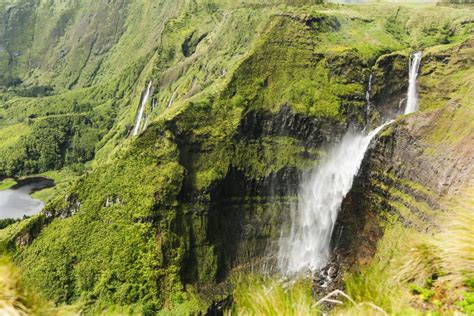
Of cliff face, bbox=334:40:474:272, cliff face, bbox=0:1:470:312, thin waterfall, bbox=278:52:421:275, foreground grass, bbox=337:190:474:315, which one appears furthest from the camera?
thin waterfall, bbox=278:52:421:275

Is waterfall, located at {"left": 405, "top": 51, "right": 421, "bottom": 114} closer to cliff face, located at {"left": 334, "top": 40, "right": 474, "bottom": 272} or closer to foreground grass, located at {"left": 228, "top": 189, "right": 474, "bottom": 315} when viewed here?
cliff face, located at {"left": 334, "top": 40, "right": 474, "bottom": 272}

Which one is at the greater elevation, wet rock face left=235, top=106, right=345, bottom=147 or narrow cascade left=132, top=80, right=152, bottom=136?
narrow cascade left=132, top=80, right=152, bottom=136

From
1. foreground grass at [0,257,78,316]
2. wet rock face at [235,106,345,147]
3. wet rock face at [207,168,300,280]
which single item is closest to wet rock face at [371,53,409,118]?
wet rock face at [235,106,345,147]

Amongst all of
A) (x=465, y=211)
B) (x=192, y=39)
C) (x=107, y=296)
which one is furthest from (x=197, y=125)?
(x=192, y=39)

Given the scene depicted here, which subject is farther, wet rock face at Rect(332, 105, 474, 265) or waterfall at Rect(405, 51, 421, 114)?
waterfall at Rect(405, 51, 421, 114)

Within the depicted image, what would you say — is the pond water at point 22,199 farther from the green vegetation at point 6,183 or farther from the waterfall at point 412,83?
the waterfall at point 412,83

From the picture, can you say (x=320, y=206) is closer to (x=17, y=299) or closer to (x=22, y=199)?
(x=17, y=299)
